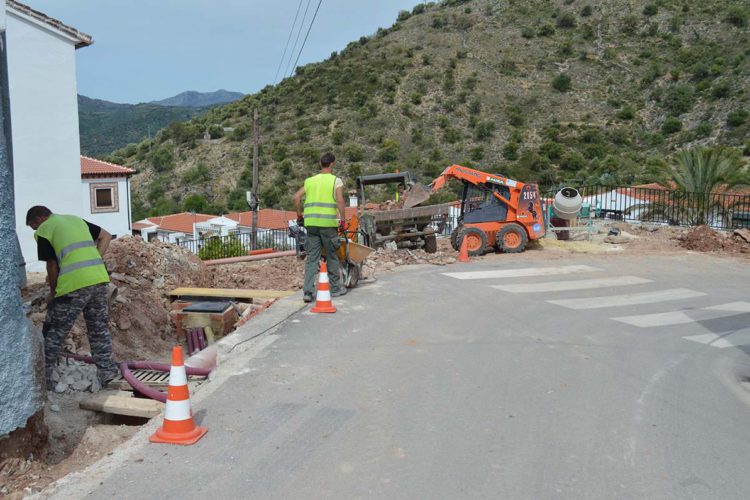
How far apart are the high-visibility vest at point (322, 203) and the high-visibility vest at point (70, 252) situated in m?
3.27

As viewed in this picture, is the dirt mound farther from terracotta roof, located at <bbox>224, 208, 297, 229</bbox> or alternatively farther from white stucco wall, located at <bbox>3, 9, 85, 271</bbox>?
terracotta roof, located at <bbox>224, 208, 297, 229</bbox>

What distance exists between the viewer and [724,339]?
8695 millimetres

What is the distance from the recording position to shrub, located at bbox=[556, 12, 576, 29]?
7594 centimetres

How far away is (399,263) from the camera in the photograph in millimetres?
13891

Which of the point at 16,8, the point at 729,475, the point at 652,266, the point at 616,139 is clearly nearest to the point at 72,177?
the point at 16,8

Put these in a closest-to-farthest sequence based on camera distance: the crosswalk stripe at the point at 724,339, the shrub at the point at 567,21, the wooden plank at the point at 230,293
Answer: the crosswalk stripe at the point at 724,339 < the wooden plank at the point at 230,293 < the shrub at the point at 567,21

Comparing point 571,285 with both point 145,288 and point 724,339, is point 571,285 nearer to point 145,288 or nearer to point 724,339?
point 724,339

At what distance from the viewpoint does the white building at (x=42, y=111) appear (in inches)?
973

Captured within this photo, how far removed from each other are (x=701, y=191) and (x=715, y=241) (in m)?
5.78

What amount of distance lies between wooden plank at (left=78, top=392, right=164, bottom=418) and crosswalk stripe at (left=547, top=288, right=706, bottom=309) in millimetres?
6432

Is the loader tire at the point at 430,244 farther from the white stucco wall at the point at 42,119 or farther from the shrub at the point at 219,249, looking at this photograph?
the white stucco wall at the point at 42,119

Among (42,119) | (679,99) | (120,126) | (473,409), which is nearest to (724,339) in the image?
(473,409)

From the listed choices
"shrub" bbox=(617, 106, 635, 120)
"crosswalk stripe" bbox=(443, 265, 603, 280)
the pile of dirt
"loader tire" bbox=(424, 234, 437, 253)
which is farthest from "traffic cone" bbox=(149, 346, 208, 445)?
"shrub" bbox=(617, 106, 635, 120)

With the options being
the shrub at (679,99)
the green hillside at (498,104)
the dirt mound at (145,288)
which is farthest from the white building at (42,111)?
the shrub at (679,99)
